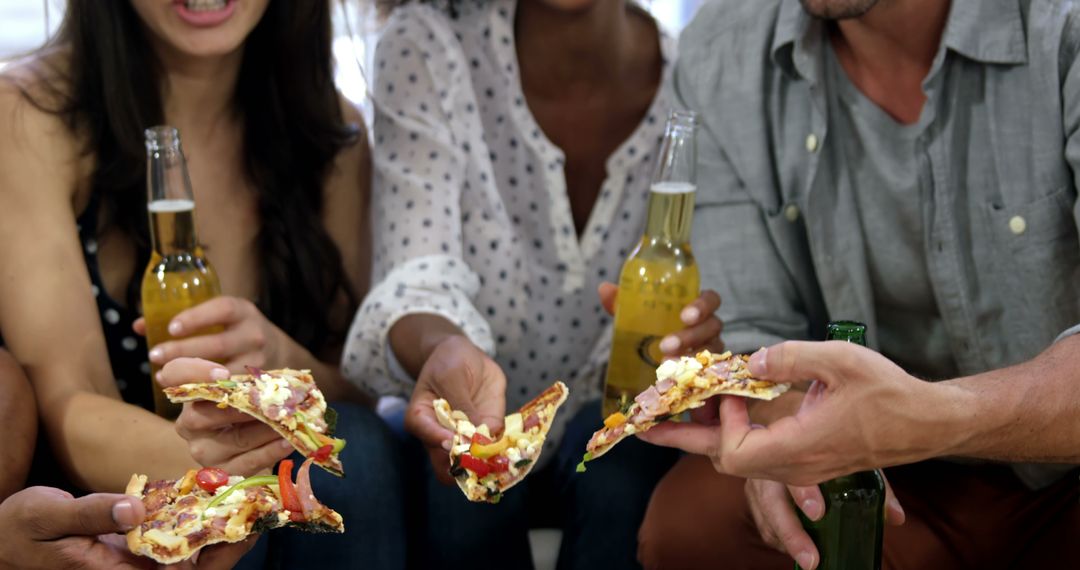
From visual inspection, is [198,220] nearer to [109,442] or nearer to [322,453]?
[109,442]

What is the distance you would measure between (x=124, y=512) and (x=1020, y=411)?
3.29ft

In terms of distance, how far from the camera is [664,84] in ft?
6.70

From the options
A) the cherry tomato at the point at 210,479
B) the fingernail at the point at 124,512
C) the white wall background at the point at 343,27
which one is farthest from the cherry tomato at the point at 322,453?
the white wall background at the point at 343,27

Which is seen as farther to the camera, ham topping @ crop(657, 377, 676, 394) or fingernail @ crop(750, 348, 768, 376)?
ham topping @ crop(657, 377, 676, 394)

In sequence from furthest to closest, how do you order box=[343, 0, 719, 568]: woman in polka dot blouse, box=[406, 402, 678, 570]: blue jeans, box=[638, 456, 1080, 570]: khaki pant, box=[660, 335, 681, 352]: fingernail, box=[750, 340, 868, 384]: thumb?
box=[343, 0, 719, 568]: woman in polka dot blouse < box=[406, 402, 678, 570]: blue jeans < box=[638, 456, 1080, 570]: khaki pant < box=[660, 335, 681, 352]: fingernail < box=[750, 340, 868, 384]: thumb

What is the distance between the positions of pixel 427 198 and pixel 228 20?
1.41 feet

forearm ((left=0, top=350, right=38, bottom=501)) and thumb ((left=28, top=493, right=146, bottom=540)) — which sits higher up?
thumb ((left=28, top=493, right=146, bottom=540))

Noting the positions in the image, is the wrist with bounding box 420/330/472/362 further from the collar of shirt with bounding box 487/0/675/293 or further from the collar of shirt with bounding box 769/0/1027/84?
the collar of shirt with bounding box 769/0/1027/84

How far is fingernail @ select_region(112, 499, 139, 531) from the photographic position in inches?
46.8

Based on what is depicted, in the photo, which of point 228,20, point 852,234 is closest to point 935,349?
point 852,234

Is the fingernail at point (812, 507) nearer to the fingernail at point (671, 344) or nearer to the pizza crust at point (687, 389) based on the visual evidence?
the pizza crust at point (687, 389)

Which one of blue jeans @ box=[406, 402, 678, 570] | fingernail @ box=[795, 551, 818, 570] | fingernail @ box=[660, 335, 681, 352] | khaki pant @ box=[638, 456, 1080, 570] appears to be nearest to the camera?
fingernail @ box=[795, 551, 818, 570]

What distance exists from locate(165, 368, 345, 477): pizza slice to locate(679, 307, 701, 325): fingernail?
19.5 inches

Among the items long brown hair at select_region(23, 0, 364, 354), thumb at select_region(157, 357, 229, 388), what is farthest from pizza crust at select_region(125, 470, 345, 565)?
long brown hair at select_region(23, 0, 364, 354)
